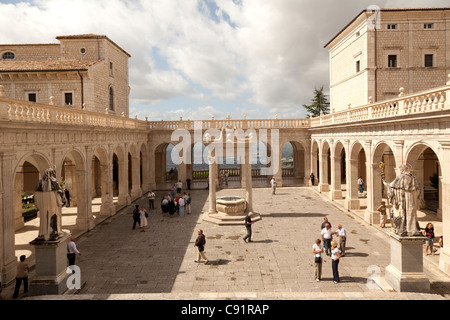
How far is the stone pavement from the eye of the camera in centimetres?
1100

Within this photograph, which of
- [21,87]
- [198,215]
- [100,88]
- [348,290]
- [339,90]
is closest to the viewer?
[348,290]

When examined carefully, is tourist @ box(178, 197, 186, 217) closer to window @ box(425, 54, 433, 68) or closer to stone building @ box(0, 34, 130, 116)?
stone building @ box(0, 34, 130, 116)

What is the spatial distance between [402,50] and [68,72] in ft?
95.2

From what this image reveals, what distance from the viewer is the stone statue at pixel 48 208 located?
10.6 meters

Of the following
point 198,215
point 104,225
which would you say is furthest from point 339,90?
point 104,225

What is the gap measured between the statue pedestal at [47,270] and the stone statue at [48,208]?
25 centimetres

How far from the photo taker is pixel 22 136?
13.0 metres

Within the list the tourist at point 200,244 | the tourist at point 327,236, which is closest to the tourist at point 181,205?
the tourist at point 200,244

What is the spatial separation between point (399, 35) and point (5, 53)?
3724cm

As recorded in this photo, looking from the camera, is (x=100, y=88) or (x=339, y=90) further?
(x=339, y=90)

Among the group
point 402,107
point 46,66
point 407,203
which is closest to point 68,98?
point 46,66

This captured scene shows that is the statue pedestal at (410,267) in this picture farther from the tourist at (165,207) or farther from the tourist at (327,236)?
the tourist at (165,207)

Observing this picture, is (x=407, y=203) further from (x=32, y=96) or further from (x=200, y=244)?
(x=32, y=96)
